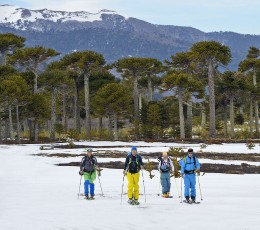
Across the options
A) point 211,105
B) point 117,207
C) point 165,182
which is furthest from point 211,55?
point 117,207

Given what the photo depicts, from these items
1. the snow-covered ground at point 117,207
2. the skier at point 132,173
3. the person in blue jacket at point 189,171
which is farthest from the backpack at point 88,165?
the person in blue jacket at point 189,171

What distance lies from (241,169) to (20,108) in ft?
103

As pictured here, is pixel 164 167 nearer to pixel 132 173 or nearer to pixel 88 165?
pixel 132 173

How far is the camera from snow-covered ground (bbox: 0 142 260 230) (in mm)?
9070

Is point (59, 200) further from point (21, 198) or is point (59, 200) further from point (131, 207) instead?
point (131, 207)

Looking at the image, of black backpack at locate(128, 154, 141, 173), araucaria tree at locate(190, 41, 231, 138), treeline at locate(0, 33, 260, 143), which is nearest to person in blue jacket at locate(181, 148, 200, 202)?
black backpack at locate(128, 154, 141, 173)

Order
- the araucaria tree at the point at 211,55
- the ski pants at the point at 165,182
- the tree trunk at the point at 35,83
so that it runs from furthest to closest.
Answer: the tree trunk at the point at 35,83
the araucaria tree at the point at 211,55
the ski pants at the point at 165,182

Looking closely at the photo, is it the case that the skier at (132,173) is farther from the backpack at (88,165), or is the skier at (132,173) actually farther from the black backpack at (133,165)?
the backpack at (88,165)

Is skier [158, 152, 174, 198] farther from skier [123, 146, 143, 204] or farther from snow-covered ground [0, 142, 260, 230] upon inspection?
skier [123, 146, 143, 204]

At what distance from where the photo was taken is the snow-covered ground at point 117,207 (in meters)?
9.07

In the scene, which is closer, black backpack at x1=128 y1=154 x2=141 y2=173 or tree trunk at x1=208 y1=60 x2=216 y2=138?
black backpack at x1=128 y1=154 x2=141 y2=173

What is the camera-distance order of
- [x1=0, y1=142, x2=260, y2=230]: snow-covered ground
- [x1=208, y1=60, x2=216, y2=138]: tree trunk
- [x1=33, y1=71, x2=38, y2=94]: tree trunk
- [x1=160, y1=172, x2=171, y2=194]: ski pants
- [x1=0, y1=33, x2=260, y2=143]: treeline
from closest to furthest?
[x1=0, y1=142, x2=260, y2=230]: snow-covered ground < [x1=160, y1=172, x2=171, y2=194]: ski pants < [x1=0, y1=33, x2=260, y2=143]: treeline < [x1=208, y1=60, x2=216, y2=138]: tree trunk < [x1=33, y1=71, x2=38, y2=94]: tree trunk

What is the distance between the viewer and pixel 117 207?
436 inches

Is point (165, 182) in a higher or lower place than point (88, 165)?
lower
